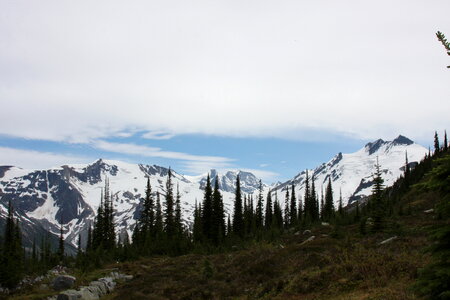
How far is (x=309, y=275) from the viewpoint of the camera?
21.7 meters

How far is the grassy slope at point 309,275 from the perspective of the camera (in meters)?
18.0

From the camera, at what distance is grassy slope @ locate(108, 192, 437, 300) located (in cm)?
1802

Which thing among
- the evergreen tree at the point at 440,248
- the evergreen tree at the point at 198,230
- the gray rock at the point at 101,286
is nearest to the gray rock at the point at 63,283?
the gray rock at the point at 101,286

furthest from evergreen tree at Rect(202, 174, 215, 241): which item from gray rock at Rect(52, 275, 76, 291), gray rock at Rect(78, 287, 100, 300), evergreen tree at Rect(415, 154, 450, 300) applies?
evergreen tree at Rect(415, 154, 450, 300)

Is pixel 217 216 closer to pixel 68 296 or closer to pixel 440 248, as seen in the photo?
pixel 68 296

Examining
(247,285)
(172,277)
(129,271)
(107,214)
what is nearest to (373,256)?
(247,285)

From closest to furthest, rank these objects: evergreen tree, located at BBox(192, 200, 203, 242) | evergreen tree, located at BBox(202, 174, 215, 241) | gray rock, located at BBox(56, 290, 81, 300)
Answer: gray rock, located at BBox(56, 290, 81, 300), evergreen tree, located at BBox(192, 200, 203, 242), evergreen tree, located at BBox(202, 174, 215, 241)

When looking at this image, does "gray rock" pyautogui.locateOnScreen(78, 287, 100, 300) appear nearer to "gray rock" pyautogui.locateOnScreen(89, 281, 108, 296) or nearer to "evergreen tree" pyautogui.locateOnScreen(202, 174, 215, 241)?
"gray rock" pyautogui.locateOnScreen(89, 281, 108, 296)

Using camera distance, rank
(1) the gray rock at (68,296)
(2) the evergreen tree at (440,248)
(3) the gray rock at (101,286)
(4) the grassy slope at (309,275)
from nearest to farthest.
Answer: (2) the evergreen tree at (440,248) < (4) the grassy slope at (309,275) < (1) the gray rock at (68,296) < (3) the gray rock at (101,286)

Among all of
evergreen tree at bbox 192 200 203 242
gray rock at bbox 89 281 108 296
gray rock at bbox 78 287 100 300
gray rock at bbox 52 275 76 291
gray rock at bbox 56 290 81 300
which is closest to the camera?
gray rock at bbox 56 290 81 300

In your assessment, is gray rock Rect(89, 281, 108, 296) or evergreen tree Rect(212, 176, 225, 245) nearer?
gray rock Rect(89, 281, 108, 296)

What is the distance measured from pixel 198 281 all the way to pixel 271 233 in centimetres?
2782

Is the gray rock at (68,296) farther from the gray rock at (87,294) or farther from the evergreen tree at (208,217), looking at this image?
the evergreen tree at (208,217)

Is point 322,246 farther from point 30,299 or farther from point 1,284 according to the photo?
point 1,284
